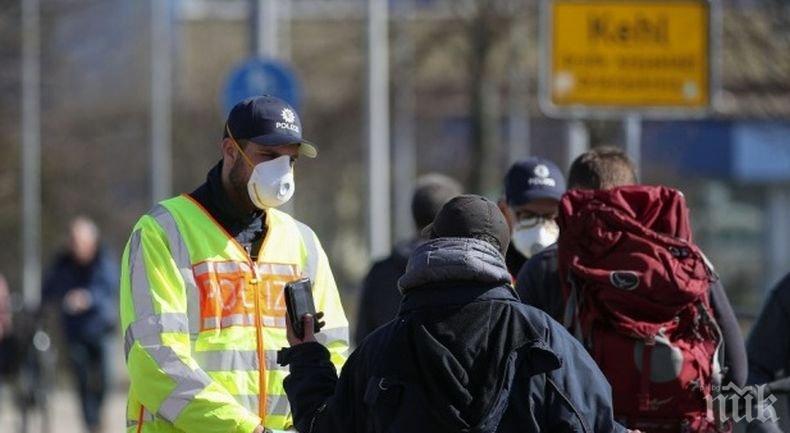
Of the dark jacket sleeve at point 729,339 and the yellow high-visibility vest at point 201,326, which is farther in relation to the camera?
the dark jacket sleeve at point 729,339

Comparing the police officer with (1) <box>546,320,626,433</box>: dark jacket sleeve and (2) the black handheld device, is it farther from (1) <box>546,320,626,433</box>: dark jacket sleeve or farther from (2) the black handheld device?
(1) <box>546,320,626,433</box>: dark jacket sleeve

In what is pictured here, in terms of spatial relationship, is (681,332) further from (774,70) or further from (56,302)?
(774,70)

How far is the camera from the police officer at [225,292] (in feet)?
18.0

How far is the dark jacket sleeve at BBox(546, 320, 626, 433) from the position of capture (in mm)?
4660

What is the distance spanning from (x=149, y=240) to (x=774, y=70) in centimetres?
1318

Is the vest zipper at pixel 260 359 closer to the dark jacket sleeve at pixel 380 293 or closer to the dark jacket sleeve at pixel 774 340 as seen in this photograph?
the dark jacket sleeve at pixel 774 340

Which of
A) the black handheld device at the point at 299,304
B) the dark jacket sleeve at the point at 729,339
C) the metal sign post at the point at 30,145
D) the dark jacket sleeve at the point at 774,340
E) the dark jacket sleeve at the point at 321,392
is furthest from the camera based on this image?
the metal sign post at the point at 30,145

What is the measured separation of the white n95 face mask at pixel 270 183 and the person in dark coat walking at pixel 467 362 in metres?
0.98

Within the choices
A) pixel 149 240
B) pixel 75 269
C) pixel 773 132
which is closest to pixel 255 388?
pixel 149 240

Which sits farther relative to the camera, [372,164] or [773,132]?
[372,164]

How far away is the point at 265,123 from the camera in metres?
5.71

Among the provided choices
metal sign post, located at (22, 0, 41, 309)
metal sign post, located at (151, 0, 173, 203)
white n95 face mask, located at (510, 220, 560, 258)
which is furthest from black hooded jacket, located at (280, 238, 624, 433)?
metal sign post, located at (151, 0, 173, 203)

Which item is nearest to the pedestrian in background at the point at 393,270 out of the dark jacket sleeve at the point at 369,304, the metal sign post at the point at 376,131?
the dark jacket sleeve at the point at 369,304

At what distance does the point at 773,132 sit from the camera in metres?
19.2
